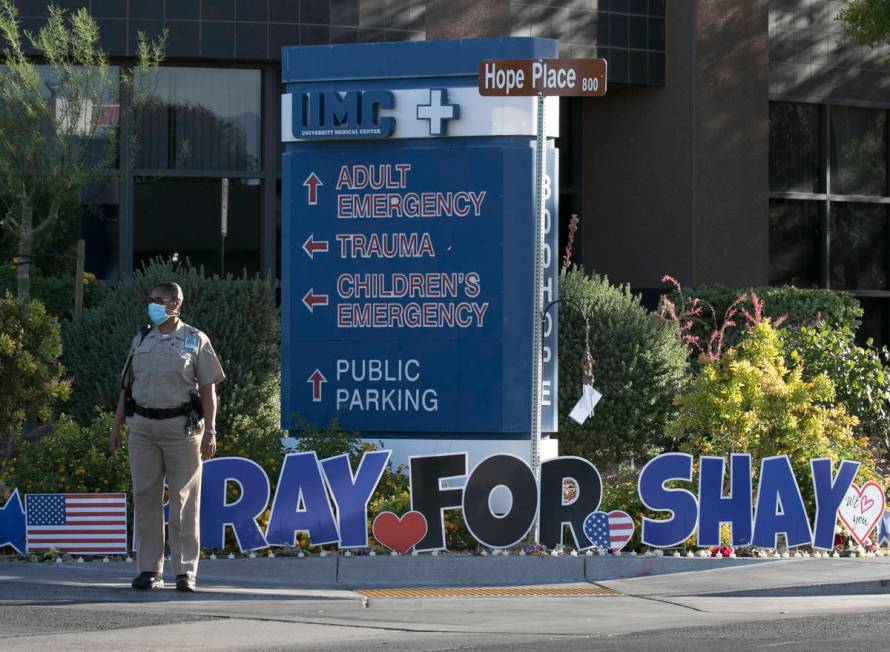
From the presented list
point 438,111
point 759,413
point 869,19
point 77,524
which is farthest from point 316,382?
point 869,19

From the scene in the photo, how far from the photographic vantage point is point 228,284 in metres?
16.4

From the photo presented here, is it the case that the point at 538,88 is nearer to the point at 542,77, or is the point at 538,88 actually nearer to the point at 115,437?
the point at 542,77

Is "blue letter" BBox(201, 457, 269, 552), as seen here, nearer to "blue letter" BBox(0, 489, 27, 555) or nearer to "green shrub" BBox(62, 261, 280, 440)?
"blue letter" BBox(0, 489, 27, 555)

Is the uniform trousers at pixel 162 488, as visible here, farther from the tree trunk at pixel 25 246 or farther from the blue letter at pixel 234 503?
the tree trunk at pixel 25 246

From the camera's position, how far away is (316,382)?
13.3 m

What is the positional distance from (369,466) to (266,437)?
191cm

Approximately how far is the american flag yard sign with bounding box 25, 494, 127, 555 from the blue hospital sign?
83.1 inches

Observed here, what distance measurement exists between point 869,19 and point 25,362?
13023mm

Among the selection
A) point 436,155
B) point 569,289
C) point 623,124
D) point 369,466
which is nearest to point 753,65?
point 623,124

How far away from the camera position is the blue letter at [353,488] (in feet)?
38.1

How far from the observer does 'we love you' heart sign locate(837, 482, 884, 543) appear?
12227mm

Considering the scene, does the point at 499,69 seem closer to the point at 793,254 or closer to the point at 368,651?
the point at 368,651

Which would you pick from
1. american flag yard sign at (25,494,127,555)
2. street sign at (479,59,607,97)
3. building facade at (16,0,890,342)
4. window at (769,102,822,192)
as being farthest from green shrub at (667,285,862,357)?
american flag yard sign at (25,494,127,555)

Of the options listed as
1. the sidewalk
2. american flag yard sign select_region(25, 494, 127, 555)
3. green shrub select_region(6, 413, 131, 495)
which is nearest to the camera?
the sidewalk
